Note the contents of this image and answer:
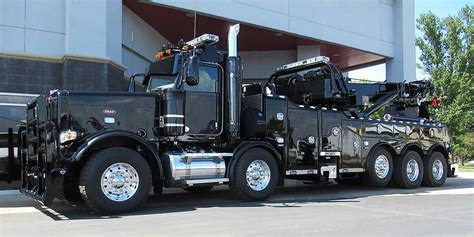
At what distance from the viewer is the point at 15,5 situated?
1355cm

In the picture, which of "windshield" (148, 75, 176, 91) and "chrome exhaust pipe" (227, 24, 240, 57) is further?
"chrome exhaust pipe" (227, 24, 240, 57)

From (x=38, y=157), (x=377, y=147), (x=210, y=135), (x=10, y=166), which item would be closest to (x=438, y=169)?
(x=377, y=147)

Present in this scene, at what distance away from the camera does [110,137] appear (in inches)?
337

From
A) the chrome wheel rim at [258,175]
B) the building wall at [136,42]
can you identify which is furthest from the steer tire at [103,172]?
the building wall at [136,42]

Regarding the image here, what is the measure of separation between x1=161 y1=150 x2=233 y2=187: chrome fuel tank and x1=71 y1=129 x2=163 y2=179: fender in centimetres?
28

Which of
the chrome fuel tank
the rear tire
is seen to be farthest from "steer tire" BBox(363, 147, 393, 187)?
the chrome fuel tank

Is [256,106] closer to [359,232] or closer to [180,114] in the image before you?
[180,114]

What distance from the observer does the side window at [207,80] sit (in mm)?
9969

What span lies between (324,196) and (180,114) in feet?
13.9

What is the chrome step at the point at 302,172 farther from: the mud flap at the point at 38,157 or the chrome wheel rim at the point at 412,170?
the mud flap at the point at 38,157

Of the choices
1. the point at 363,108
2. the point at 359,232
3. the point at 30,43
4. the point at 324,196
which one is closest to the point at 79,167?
the point at 359,232

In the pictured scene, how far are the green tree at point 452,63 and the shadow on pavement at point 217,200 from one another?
16.2 metres

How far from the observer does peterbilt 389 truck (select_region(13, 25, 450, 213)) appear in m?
8.58

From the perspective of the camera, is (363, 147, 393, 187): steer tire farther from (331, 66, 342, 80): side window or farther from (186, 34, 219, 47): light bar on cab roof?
(186, 34, 219, 47): light bar on cab roof
